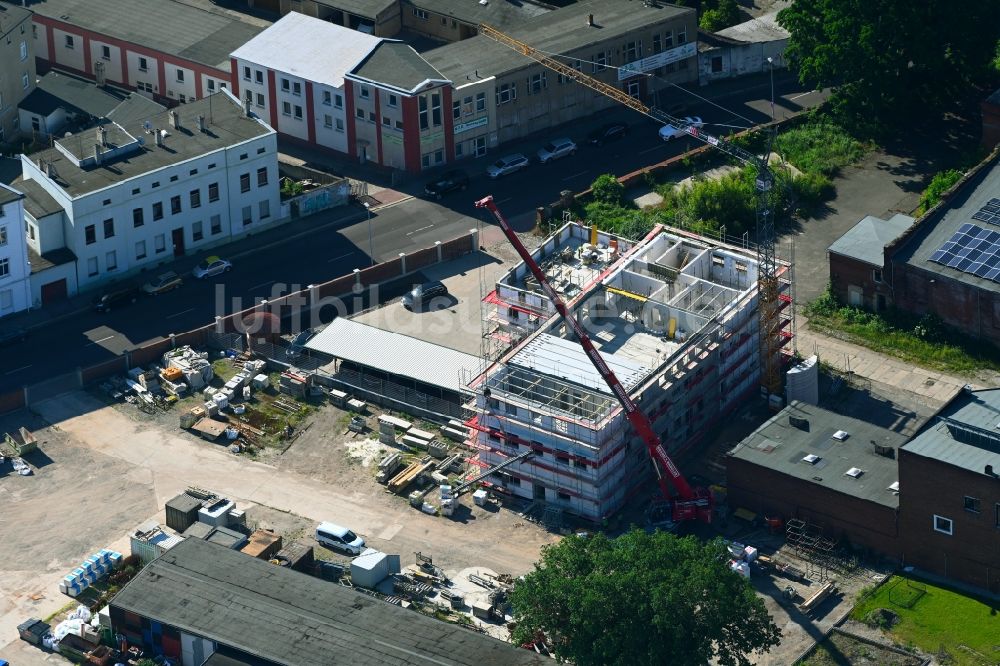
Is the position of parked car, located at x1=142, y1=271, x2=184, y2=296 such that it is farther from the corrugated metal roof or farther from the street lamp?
the corrugated metal roof

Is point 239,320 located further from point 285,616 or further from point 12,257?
point 285,616

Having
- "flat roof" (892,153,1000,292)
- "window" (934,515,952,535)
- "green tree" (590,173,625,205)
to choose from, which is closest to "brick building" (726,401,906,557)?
"window" (934,515,952,535)

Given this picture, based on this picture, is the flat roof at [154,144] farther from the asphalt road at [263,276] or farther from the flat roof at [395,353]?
the flat roof at [395,353]

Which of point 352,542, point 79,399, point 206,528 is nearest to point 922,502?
→ point 352,542

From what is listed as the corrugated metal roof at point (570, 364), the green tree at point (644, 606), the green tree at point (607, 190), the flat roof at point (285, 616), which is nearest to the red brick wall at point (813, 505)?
the corrugated metal roof at point (570, 364)

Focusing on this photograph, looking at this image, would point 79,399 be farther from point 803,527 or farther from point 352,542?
point 803,527

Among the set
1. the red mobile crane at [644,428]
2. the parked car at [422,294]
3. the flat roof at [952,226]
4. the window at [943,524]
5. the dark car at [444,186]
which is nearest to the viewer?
the window at [943,524]
